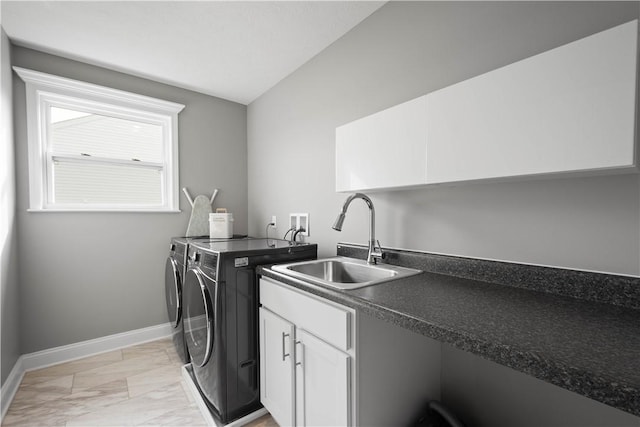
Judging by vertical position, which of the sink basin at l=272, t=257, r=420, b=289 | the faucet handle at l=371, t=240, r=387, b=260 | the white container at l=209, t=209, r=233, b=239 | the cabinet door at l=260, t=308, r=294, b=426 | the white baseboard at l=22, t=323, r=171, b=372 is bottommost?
the white baseboard at l=22, t=323, r=171, b=372

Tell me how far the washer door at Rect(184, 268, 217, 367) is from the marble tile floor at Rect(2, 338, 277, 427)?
1.00 feet

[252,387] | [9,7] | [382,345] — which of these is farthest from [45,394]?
[9,7]

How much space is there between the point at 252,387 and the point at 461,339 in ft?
4.46

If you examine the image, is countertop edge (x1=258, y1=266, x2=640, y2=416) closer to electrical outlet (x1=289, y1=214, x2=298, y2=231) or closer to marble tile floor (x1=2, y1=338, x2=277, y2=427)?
marble tile floor (x1=2, y1=338, x2=277, y2=427)

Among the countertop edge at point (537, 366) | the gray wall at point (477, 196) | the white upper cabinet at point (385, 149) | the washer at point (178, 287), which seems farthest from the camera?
the washer at point (178, 287)

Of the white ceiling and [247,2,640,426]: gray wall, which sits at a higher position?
the white ceiling

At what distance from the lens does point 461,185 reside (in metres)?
1.28

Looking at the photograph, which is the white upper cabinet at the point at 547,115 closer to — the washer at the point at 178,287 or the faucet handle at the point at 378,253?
the faucet handle at the point at 378,253

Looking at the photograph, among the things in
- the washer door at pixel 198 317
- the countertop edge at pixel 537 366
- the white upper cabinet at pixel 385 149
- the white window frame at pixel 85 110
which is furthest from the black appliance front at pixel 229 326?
the white window frame at pixel 85 110

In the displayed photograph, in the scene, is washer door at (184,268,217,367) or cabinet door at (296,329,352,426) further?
washer door at (184,268,217,367)

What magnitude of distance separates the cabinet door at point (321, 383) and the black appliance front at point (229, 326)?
43 cm

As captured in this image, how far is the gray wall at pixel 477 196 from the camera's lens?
948mm

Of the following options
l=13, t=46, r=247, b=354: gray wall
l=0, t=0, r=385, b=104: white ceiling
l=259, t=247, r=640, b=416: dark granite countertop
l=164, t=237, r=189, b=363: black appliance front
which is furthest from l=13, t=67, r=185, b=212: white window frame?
l=259, t=247, r=640, b=416: dark granite countertop

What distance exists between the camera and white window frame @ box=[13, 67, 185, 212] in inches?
81.9
